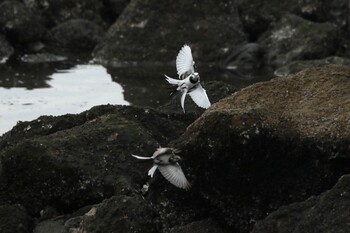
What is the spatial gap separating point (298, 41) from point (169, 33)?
3.34 metres

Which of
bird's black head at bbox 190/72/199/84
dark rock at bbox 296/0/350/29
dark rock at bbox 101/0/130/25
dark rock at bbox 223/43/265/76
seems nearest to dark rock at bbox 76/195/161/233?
bird's black head at bbox 190/72/199/84

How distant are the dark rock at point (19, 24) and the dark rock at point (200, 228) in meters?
14.3

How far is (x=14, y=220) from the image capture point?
7297 millimetres

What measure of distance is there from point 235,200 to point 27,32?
47.9 ft

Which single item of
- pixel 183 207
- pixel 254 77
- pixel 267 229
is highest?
pixel 267 229

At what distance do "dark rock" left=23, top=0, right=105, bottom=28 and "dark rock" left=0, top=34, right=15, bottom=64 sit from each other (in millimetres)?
2970

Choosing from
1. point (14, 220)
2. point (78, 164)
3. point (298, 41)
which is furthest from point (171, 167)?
point (298, 41)

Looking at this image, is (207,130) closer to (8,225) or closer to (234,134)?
(234,134)

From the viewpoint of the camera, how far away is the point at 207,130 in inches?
288

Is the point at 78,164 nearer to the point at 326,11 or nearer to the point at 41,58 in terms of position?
the point at 41,58

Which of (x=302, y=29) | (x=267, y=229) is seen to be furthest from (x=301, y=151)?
(x=302, y=29)

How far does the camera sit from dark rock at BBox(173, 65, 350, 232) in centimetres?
712

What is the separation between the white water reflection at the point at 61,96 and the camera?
14.4m

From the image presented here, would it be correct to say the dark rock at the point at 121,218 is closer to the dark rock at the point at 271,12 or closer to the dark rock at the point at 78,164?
the dark rock at the point at 78,164
